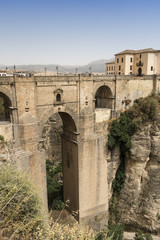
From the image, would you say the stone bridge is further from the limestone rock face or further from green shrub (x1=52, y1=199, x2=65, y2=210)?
the limestone rock face

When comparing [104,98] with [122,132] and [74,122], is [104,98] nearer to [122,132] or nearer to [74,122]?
[122,132]

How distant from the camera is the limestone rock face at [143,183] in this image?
17.0 metres

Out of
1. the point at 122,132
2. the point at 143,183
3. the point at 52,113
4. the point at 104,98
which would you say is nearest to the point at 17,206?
the point at 52,113

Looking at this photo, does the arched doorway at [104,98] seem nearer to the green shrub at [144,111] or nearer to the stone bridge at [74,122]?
the stone bridge at [74,122]

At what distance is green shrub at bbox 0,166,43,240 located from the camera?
14.9ft

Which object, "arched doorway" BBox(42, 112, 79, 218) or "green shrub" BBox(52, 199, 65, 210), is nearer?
"arched doorway" BBox(42, 112, 79, 218)

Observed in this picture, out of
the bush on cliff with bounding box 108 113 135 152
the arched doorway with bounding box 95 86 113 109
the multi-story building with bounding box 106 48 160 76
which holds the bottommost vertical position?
the bush on cliff with bounding box 108 113 135 152

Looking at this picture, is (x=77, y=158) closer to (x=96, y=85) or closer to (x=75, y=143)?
(x=75, y=143)

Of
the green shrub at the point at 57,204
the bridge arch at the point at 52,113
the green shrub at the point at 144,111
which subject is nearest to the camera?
the bridge arch at the point at 52,113

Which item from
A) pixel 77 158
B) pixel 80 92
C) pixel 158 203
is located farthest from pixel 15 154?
pixel 158 203

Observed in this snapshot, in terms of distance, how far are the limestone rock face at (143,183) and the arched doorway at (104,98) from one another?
12.4ft

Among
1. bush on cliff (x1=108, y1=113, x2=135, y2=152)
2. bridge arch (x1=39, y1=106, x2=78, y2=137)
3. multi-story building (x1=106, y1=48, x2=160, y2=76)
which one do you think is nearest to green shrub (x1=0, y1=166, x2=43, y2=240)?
bridge arch (x1=39, y1=106, x2=78, y2=137)

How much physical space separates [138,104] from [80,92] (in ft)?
22.3

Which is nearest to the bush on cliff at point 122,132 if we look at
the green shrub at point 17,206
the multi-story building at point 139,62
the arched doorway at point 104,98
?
the arched doorway at point 104,98
